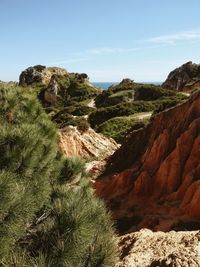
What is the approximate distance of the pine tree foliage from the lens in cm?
590

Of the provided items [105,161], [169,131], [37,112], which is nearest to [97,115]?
[105,161]

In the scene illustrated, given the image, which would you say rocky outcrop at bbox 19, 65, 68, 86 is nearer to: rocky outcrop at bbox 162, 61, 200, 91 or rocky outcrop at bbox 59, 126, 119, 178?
rocky outcrop at bbox 162, 61, 200, 91

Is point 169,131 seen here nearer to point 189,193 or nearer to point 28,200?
point 189,193

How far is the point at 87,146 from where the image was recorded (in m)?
33.7

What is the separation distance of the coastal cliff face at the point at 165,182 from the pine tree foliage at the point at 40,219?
769 cm

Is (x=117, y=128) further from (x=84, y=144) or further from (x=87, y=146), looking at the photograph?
(x=84, y=144)

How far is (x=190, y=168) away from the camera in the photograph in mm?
18031

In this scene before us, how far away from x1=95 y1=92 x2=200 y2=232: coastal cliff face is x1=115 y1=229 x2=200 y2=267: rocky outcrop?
3674mm

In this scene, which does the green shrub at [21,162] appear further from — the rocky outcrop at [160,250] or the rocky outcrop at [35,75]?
the rocky outcrop at [35,75]

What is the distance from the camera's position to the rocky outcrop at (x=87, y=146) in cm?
3102

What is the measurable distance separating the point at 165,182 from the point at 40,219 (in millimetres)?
12213

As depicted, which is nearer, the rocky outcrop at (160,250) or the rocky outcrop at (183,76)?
the rocky outcrop at (160,250)

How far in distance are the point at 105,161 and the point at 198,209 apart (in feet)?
52.0

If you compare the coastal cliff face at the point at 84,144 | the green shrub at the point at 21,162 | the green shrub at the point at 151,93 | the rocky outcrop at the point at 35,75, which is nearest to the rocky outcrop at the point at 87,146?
the coastal cliff face at the point at 84,144
